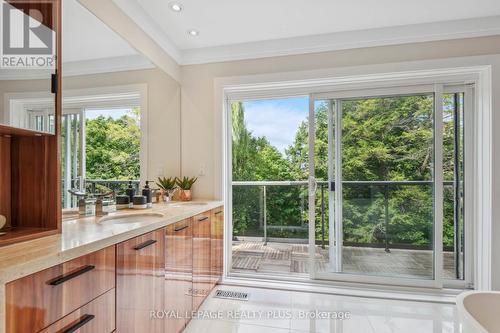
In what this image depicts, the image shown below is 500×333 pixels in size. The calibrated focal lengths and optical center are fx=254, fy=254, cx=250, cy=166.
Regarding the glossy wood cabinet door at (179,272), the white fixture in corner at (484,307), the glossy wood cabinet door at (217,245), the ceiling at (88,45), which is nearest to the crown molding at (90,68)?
the ceiling at (88,45)

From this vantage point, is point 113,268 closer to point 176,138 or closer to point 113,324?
point 113,324

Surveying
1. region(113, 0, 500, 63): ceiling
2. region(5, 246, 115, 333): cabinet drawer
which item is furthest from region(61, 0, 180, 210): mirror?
region(5, 246, 115, 333): cabinet drawer

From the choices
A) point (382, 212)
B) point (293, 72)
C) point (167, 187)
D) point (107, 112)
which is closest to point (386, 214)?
point (382, 212)

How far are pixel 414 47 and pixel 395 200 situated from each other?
1469 millimetres

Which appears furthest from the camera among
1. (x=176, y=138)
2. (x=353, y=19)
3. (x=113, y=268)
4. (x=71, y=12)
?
(x=176, y=138)

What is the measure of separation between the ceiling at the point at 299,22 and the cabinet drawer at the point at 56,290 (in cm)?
185

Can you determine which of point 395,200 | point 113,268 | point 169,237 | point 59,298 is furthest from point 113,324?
point 395,200

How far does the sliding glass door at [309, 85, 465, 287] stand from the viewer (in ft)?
8.11

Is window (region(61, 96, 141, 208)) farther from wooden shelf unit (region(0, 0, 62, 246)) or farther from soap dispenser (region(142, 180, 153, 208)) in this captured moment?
wooden shelf unit (region(0, 0, 62, 246))

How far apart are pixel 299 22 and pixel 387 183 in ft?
5.82

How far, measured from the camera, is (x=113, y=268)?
115 cm

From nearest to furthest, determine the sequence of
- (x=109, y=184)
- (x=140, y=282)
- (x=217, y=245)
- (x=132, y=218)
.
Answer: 1. (x=140, y=282)
2. (x=132, y=218)
3. (x=109, y=184)
4. (x=217, y=245)

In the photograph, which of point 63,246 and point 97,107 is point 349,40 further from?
point 63,246

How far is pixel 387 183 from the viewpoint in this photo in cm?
257
